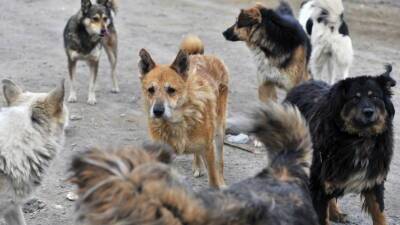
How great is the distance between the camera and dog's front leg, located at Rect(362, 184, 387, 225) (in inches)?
194

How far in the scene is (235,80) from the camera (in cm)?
994

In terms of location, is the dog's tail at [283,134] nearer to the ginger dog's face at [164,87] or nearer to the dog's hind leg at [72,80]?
the ginger dog's face at [164,87]

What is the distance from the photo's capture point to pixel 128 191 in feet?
7.18

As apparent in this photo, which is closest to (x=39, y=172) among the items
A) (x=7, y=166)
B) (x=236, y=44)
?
(x=7, y=166)

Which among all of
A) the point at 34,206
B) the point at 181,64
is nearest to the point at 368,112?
the point at 181,64

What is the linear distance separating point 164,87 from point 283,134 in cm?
192

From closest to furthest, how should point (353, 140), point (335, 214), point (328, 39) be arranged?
point (353, 140) < point (335, 214) < point (328, 39)

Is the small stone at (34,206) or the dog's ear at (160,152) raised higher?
the dog's ear at (160,152)

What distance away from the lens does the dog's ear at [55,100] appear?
14.9ft

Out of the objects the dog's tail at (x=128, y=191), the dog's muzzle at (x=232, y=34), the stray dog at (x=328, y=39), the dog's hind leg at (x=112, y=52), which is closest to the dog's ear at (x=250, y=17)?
the dog's muzzle at (x=232, y=34)

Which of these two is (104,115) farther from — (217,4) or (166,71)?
(217,4)

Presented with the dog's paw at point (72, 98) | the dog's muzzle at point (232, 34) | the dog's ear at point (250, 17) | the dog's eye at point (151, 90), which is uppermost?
the dog's ear at point (250, 17)

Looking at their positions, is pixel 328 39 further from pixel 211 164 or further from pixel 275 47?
pixel 211 164

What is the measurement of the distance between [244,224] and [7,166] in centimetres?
231
